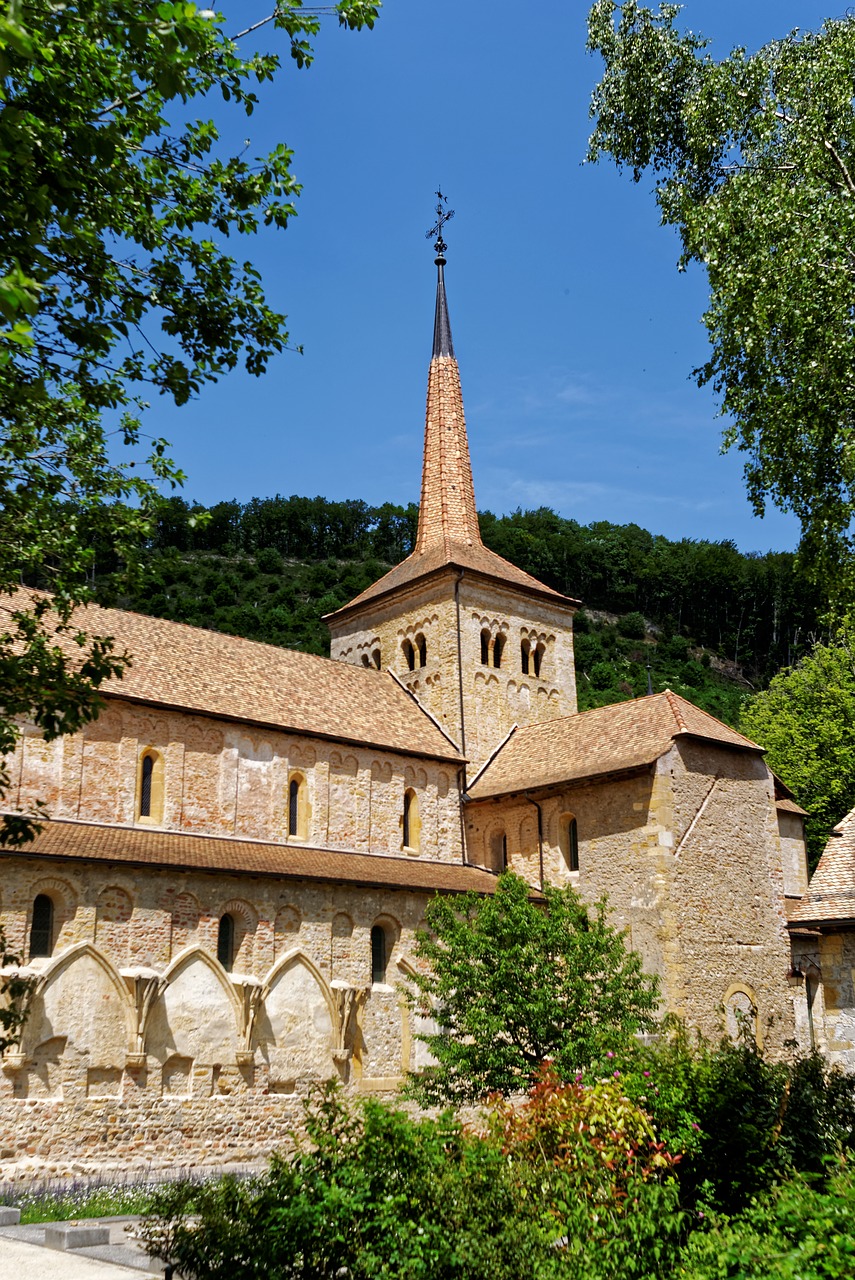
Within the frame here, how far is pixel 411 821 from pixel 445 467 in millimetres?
13590

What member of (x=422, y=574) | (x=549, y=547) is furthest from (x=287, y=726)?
(x=549, y=547)

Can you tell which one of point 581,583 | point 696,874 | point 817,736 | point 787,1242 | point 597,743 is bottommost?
point 787,1242

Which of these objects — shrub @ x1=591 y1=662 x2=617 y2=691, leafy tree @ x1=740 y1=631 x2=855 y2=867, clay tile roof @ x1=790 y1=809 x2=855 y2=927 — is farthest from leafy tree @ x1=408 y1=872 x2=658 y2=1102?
shrub @ x1=591 y1=662 x2=617 y2=691

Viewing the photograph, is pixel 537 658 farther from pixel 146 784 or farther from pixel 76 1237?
pixel 76 1237

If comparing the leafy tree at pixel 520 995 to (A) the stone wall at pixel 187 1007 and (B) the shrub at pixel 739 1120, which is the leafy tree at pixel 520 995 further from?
(B) the shrub at pixel 739 1120

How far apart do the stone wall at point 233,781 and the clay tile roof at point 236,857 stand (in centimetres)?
47

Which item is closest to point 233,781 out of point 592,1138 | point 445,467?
point 592,1138

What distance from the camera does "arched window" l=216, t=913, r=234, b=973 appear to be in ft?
68.7

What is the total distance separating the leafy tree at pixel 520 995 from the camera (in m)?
17.4

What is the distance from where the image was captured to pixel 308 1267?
27.2ft

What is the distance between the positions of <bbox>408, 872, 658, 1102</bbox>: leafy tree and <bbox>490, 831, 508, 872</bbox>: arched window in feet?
29.0

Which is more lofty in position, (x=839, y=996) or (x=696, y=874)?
A: (x=696, y=874)

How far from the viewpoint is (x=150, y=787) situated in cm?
2303

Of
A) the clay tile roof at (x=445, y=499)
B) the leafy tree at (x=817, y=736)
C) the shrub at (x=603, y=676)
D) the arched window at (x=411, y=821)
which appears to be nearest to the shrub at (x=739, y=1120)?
the arched window at (x=411, y=821)
